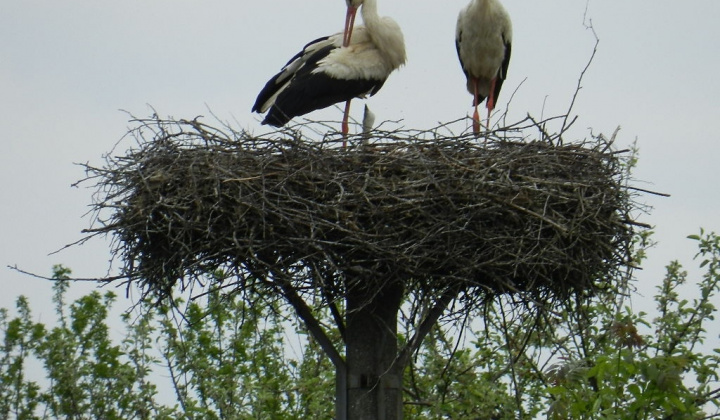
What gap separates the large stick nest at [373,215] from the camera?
687 centimetres

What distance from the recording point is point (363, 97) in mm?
9977

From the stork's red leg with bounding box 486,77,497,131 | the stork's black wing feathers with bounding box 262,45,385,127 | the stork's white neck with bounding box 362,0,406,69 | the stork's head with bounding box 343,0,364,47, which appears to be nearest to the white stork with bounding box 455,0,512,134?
the stork's red leg with bounding box 486,77,497,131

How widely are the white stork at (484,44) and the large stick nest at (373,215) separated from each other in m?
3.03

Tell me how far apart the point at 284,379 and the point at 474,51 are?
3011 mm

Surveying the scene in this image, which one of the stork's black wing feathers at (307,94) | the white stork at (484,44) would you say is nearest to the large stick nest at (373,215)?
the stork's black wing feathers at (307,94)

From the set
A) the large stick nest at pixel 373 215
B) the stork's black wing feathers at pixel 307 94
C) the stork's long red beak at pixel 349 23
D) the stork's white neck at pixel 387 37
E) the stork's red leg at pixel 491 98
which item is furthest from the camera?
the stork's red leg at pixel 491 98

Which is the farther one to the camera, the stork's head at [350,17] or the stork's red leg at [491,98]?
the stork's red leg at [491,98]

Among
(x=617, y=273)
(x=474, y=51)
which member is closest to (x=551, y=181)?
(x=617, y=273)

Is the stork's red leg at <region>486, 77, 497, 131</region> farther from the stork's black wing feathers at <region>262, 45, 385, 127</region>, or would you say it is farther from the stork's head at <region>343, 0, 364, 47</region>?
the stork's black wing feathers at <region>262, 45, 385, 127</region>

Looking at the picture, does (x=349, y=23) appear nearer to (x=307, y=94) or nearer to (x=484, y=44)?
(x=307, y=94)

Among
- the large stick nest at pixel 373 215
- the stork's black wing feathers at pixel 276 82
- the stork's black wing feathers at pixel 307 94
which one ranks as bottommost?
the large stick nest at pixel 373 215

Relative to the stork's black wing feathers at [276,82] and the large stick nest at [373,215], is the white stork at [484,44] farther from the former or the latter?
the large stick nest at [373,215]

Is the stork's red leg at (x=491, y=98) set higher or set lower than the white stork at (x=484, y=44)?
lower

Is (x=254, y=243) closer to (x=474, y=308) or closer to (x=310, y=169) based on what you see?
(x=310, y=169)
